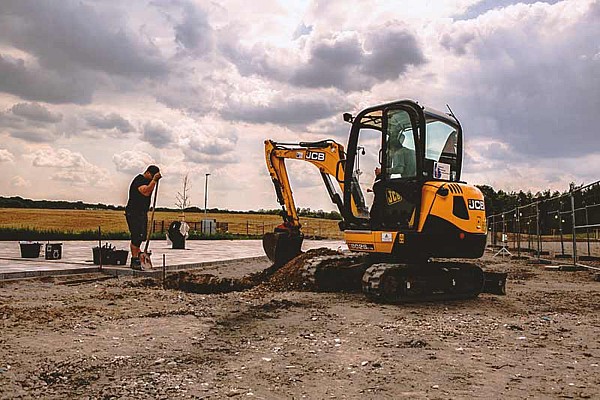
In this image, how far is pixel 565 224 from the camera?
18.9 metres

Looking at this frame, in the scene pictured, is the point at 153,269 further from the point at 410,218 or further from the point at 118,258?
the point at 410,218

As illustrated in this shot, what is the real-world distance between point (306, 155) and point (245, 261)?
6.57 metres

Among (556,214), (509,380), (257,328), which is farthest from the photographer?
(556,214)

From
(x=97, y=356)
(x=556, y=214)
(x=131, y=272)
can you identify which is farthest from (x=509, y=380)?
(x=556, y=214)

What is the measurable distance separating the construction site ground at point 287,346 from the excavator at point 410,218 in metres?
0.42

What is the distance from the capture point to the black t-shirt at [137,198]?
13133 millimetres

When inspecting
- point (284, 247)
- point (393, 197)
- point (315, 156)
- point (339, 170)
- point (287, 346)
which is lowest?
point (287, 346)

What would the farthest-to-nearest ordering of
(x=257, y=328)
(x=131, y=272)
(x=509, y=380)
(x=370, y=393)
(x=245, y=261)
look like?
(x=245, y=261) → (x=131, y=272) → (x=257, y=328) → (x=509, y=380) → (x=370, y=393)

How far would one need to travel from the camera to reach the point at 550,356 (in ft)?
19.2

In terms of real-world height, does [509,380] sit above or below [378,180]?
below

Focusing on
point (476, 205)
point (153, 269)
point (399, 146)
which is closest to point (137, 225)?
point (153, 269)

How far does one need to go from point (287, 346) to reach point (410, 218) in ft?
13.7

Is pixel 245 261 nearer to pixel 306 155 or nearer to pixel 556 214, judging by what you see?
pixel 306 155

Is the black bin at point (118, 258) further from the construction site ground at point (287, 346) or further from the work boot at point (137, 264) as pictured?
the construction site ground at point (287, 346)
